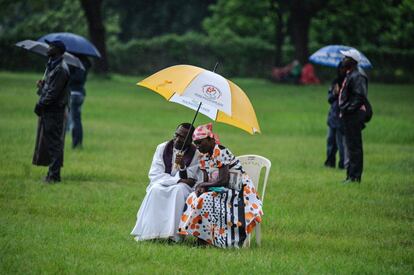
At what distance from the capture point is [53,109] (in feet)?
47.5

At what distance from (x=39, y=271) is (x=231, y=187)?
8.16 feet

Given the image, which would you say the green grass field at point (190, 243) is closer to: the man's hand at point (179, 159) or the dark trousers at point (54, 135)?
the dark trousers at point (54, 135)

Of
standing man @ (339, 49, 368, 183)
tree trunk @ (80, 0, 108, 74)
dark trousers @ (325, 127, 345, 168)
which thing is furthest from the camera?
tree trunk @ (80, 0, 108, 74)

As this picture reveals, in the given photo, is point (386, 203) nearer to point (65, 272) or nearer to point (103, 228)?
point (103, 228)

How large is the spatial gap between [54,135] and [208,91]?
5.25 m

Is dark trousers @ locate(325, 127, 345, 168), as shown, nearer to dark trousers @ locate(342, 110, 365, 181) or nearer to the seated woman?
dark trousers @ locate(342, 110, 365, 181)

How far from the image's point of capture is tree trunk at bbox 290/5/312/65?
51469 mm

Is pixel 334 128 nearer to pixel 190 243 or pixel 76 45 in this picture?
pixel 76 45

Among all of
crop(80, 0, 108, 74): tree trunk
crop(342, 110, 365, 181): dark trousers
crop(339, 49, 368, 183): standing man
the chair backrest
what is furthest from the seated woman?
crop(80, 0, 108, 74): tree trunk

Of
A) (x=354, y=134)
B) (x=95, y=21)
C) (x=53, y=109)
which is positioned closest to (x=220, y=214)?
(x=53, y=109)

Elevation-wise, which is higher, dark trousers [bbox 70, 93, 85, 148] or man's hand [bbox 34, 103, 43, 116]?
man's hand [bbox 34, 103, 43, 116]

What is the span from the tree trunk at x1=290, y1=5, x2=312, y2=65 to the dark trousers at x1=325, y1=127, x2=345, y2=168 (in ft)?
108

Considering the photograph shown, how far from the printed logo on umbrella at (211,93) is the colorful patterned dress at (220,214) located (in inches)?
20.7

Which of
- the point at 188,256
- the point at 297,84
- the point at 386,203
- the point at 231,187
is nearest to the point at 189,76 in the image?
the point at 231,187
